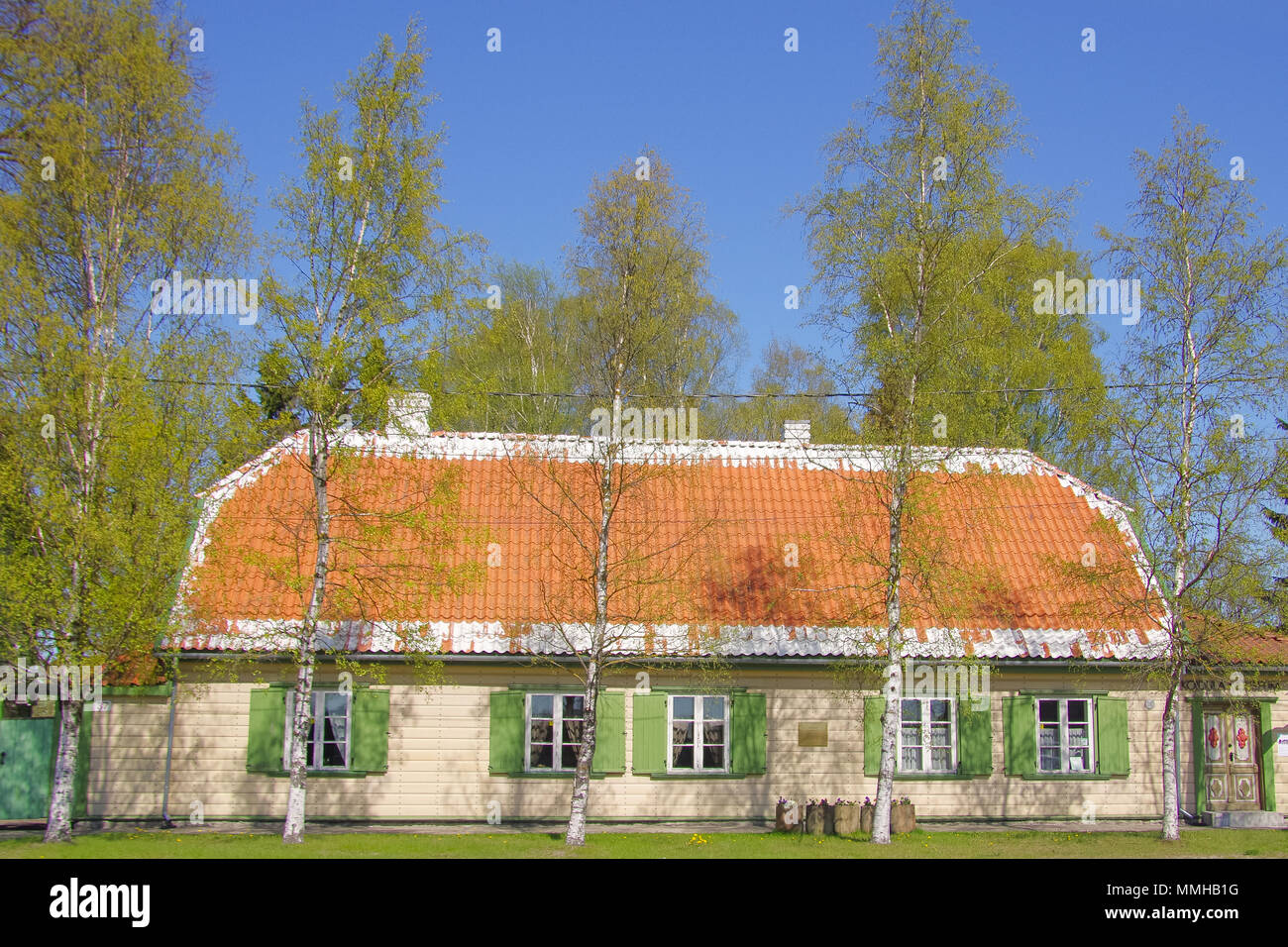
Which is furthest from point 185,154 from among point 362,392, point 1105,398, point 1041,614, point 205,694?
point 1041,614

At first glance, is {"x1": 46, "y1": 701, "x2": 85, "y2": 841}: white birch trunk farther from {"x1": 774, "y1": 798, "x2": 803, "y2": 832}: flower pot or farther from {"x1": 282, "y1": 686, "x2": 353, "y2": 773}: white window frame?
{"x1": 774, "y1": 798, "x2": 803, "y2": 832}: flower pot

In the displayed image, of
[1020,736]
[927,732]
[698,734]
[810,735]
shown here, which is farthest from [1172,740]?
[698,734]

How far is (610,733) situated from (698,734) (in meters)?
1.55

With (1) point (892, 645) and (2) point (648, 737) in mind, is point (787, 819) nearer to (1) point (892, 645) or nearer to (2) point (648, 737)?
(2) point (648, 737)

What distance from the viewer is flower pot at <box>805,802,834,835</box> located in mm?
18297

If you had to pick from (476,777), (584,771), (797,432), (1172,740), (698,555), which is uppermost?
(797,432)

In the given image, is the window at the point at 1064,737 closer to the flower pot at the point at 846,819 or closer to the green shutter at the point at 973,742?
the green shutter at the point at 973,742

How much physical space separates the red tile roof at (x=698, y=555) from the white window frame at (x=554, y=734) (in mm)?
1036

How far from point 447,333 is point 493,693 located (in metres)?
6.65

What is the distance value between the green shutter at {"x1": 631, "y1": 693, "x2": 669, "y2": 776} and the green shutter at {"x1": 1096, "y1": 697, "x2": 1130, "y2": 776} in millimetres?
7857

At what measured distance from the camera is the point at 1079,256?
110 ft

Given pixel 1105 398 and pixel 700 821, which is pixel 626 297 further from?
pixel 700 821

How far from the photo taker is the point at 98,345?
17.2 m

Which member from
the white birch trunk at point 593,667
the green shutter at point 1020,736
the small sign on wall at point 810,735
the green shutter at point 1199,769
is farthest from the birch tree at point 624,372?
the green shutter at point 1199,769
